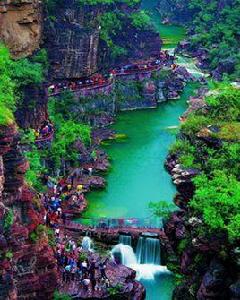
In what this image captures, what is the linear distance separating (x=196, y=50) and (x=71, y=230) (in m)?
46.6

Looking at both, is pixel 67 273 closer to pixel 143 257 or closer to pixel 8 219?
pixel 143 257

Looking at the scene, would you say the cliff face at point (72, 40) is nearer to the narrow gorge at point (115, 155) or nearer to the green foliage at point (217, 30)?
the narrow gorge at point (115, 155)

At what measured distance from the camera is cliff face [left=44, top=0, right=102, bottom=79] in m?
63.4

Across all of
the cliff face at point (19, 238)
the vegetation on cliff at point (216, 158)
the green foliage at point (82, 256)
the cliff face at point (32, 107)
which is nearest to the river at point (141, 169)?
the green foliage at point (82, 256)

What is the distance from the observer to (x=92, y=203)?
4891 cm

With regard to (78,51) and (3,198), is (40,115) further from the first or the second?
(3,198)

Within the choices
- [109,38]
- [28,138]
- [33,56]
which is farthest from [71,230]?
[109,38]

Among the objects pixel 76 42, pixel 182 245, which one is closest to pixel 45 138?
pixel 76 42

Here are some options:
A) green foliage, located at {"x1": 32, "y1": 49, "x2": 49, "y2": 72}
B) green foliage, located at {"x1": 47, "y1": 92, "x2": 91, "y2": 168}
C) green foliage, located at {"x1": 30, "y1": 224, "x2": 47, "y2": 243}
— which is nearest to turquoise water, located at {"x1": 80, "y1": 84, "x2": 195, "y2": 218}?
green foliage, located at {"x1": 47, "y1": 92, "x2": 91, "y2": 168}

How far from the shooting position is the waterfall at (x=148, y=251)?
4244 cm

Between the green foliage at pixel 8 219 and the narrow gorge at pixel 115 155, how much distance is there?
84 mm

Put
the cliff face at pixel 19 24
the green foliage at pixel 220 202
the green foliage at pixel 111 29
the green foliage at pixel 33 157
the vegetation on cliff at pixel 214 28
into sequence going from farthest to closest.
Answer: the vegetation on cliff at pixel 214 28 → the green foliage at pixel 111 29 → the cliff face at pixel 19 24 → the green foliage at pixel 33 157 → the green foliage at pixel 220 202

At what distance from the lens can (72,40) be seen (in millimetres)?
64312

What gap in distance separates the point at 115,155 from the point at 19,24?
12.9m
